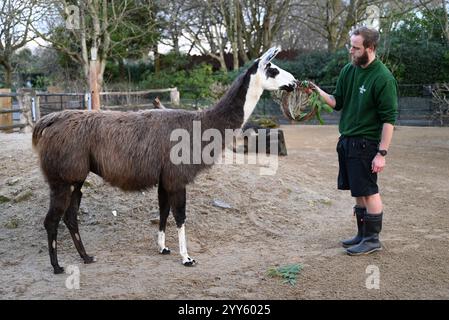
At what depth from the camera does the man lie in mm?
4094

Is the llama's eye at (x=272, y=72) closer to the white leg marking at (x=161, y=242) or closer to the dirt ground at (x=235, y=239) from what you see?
the dirt ground at (x=235, y=239)

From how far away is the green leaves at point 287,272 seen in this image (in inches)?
152

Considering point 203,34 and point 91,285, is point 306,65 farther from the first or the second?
point 91,285

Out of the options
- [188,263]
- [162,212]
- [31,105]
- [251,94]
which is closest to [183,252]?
[188,263]

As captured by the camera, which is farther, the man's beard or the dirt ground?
the man's beard

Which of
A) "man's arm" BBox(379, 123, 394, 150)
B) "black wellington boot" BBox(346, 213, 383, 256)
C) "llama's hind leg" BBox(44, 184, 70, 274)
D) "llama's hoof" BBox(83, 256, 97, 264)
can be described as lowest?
"llama's hoof" BBox(83, 256, 97, 264)

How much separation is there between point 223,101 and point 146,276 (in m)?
1.83

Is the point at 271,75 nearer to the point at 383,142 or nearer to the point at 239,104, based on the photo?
the point at 239,104

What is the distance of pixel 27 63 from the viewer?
28672mm

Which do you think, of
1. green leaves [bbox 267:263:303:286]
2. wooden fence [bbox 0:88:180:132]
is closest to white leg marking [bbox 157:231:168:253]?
green leaves [bbox 267:263:303:286]

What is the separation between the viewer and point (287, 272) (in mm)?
3973

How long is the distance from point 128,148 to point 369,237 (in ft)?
7.91

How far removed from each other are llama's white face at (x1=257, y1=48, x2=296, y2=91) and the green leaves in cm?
173

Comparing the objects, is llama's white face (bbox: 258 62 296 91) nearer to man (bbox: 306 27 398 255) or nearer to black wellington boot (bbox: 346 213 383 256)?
man (bbox: 306 27 398 255)
